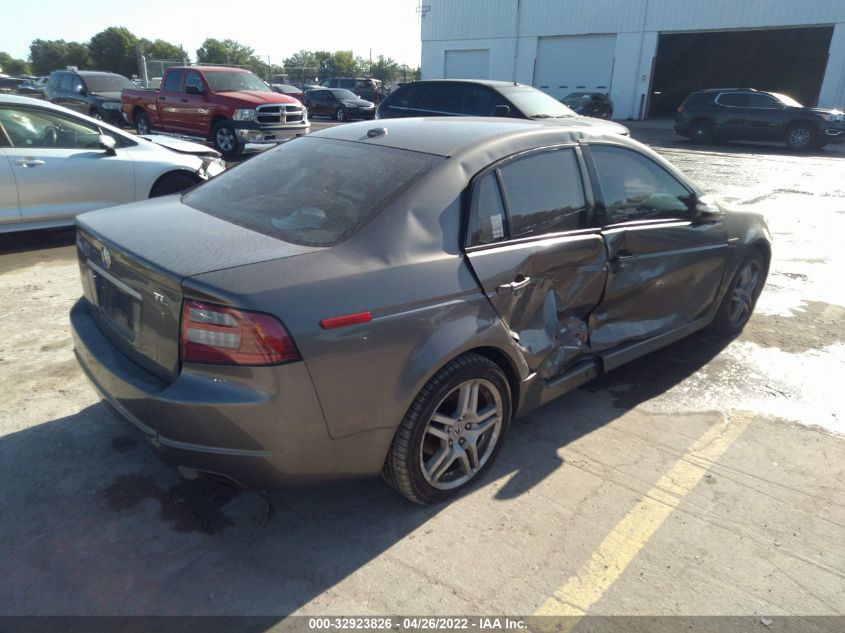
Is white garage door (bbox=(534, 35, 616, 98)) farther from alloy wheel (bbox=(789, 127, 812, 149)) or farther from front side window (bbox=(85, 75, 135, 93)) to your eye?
front side window (bbox=(85, 75, 135, 93))

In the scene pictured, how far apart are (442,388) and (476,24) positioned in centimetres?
3471

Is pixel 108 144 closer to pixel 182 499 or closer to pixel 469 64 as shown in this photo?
pixel 182 499

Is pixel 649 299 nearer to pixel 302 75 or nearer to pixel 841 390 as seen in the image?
pixel 841 390

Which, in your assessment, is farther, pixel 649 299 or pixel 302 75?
pixel 302 75

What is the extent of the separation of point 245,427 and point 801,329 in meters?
4.78

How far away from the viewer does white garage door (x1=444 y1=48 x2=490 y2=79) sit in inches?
1331

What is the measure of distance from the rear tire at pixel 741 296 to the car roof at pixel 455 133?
5.57 ft

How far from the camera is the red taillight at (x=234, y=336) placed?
7.07ft

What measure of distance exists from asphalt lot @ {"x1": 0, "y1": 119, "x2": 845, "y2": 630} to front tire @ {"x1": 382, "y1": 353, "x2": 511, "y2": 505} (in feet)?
0.45

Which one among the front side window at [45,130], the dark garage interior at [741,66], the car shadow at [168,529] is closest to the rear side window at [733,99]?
the dark garage interior at [741,66]

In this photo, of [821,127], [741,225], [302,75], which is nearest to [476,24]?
[302,75]

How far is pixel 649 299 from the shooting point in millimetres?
3777

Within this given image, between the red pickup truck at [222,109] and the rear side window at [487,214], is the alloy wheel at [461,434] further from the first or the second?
the red pickup truck at [222,109]

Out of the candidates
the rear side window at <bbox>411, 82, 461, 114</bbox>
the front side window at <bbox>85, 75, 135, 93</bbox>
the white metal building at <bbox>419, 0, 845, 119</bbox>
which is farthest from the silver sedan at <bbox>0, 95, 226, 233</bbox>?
the white metal building at <bbox>419, 0, 845, 119</bbox>
